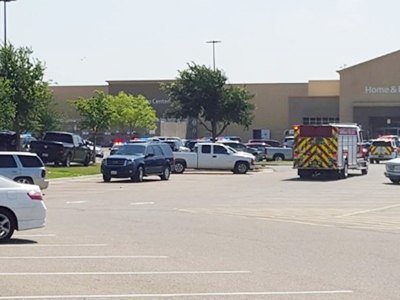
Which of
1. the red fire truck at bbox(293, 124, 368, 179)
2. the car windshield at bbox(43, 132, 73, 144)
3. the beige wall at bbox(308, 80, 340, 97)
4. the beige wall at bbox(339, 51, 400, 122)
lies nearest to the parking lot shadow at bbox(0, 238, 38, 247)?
the red fire truck at bbox(293, 124, 368, 179)

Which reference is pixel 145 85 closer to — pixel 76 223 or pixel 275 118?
pixel 275 118

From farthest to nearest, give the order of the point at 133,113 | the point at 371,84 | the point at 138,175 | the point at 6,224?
the point at 371,84 < the point at 133,113 < the point at 138,175 < the point at 6,224

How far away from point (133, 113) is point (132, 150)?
49128 mm

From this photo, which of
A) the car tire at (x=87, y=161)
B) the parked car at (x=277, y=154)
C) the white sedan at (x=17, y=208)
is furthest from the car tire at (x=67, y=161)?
the white sedan at (x=17, y=208)

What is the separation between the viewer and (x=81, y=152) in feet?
185

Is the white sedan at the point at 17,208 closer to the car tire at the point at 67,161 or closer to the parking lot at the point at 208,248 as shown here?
the parking lot at the point at 208,248

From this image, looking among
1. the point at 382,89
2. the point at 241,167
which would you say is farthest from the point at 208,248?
the point at 382,89

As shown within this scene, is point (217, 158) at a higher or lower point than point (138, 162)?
lower

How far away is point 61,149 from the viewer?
2116 inches

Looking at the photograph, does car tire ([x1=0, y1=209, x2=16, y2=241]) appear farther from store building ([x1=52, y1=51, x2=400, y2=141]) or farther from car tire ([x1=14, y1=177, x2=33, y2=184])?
store building ([x1=52, y1=51, x2=400, y2=141])

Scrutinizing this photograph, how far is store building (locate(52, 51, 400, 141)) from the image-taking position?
9631cm

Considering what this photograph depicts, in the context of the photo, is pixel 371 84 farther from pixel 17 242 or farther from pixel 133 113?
pixel 17 242

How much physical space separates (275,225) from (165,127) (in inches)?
2989

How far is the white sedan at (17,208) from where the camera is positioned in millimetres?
17953
